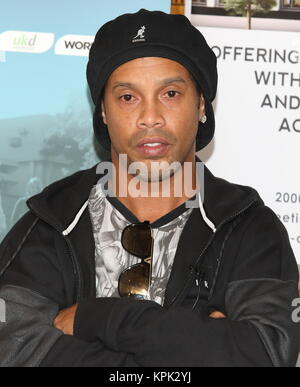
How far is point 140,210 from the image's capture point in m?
2.34

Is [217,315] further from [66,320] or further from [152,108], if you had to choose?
[152,108]

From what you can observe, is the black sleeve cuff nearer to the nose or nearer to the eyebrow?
the nose

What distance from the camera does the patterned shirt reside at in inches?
87.8

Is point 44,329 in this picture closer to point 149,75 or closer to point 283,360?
point 283,360

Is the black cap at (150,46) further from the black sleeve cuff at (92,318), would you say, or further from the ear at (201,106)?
the black sleeve cuff at (92,318)

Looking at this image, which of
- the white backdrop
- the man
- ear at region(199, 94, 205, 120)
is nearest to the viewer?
the man

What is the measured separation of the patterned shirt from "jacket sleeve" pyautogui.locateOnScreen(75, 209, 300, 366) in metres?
0.20

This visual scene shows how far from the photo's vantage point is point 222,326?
6.38ft

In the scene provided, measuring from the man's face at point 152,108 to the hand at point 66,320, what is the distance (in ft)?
1.54

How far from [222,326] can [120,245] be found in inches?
17.8

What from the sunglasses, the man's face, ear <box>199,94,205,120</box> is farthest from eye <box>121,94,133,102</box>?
the sunglasses

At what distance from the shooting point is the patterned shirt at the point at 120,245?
2.23m

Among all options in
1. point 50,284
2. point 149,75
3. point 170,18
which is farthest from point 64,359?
point 170,18

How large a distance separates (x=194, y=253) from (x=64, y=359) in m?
0.50
